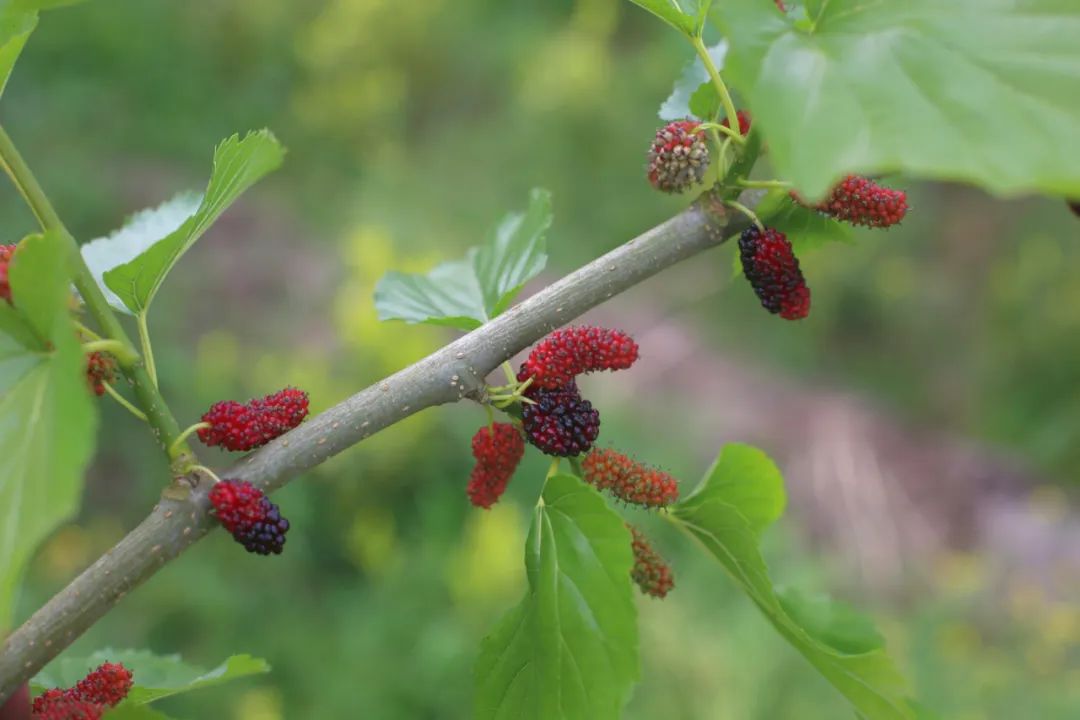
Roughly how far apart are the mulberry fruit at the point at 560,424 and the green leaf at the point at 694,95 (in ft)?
0.57

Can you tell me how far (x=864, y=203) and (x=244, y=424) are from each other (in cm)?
32

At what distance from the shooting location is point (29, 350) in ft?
1.25

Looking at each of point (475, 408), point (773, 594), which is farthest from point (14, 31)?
point (475, 408)

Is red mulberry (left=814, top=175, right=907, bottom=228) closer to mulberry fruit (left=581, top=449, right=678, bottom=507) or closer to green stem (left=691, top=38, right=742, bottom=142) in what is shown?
green stem (left=691, top=38, right=742, bottom=142)

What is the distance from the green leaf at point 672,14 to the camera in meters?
0.48

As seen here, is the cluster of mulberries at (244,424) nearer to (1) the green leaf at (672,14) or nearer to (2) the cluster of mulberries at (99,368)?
(2) the cluster of mulberries at (99,368)

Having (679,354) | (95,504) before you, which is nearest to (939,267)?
(679,354)

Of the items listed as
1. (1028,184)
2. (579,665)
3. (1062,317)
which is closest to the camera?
(1028,184)

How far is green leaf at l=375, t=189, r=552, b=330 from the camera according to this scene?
610mm

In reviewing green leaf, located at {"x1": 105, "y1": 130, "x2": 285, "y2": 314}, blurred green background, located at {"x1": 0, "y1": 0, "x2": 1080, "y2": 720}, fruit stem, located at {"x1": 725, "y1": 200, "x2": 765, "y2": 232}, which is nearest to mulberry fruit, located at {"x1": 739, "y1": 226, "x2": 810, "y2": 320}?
fruit stem, located at {"x1": 725, "y1": 200, "x2": 765, "y2": 232}

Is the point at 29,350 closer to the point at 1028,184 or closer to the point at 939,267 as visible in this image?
the point at 1028,184

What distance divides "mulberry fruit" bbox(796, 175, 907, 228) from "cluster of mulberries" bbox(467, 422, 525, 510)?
0.68 ft

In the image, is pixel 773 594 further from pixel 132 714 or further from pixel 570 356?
pixel 132 714

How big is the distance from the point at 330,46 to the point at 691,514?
12.6ft
